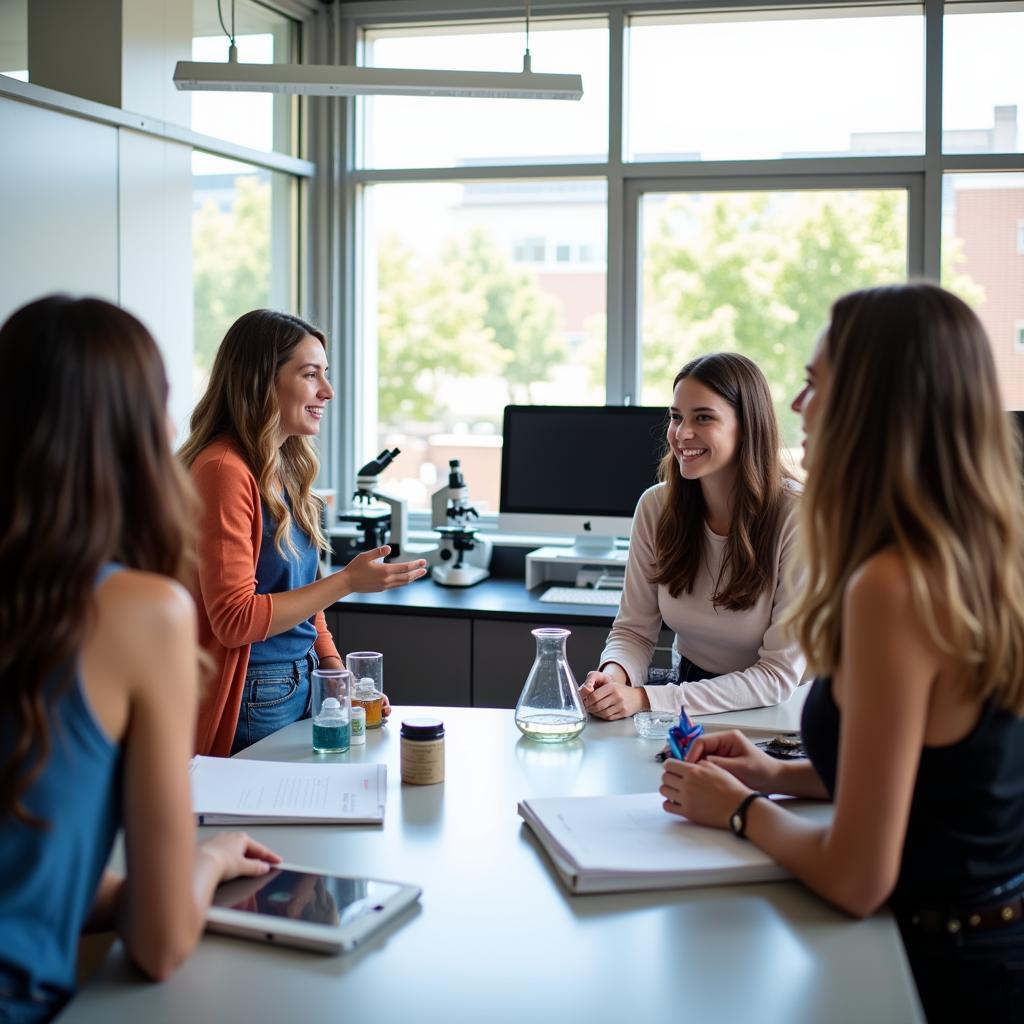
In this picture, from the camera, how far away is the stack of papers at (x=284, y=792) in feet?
5.22

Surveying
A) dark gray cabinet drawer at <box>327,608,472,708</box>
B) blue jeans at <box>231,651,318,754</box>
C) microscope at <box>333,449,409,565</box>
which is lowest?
dark gray cabinet drawer at <box>327,608,472,708</box>

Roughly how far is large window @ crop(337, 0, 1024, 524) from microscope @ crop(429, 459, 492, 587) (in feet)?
1.34

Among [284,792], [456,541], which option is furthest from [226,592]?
[456,541]

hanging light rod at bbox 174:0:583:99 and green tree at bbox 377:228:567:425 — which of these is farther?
green tree at bbox 377:228:567:425

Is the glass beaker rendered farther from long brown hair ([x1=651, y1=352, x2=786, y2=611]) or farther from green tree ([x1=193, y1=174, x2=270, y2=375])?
green tree ([x1=193, y1=174, x2=270, y2=375])

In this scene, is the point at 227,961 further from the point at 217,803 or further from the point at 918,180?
the point at 918,180

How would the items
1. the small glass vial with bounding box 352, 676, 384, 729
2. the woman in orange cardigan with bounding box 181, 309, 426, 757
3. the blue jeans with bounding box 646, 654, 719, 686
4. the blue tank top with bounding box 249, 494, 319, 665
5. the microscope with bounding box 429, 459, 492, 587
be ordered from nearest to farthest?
1. the small glass vial with bounding box 352, 676, 384, 729
2. the woman in orange cardigan with bounding box 181, 309, 426, 757
3. the blue tank top with bounding box 249, 494, 319, 665
4. the blue jeans with bounding box 646, 654, 719, 686
5. the microscope with bounding box 429, 459, 492, 587

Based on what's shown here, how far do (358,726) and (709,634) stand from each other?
2.76 feet

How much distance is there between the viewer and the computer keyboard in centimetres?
352

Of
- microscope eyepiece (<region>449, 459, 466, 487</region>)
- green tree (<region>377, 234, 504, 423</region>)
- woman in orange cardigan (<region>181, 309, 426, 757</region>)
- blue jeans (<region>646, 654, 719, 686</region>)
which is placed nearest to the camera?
woman in orange cardigan (<region>181, 309, 426, 757</region>)

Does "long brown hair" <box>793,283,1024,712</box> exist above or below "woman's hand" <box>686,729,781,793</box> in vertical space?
above

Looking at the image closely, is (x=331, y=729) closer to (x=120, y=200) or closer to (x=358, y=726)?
(x=358, y=726)

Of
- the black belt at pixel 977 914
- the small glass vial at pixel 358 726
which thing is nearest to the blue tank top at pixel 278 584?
the small glass vial at pixel 358 726

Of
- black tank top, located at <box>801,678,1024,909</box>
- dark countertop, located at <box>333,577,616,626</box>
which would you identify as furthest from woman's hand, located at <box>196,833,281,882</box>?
dark countertop, located at <box>333,577,616,626</box>
